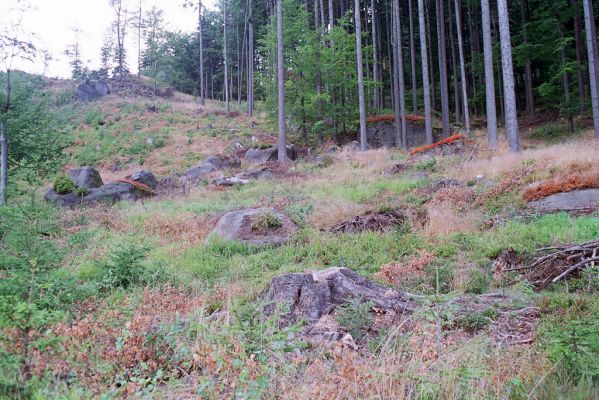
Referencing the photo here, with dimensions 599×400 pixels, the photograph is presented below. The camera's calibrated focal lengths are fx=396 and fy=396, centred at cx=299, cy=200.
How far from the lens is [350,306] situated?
A: 412 cm

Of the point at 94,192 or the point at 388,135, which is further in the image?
the point at 388,135

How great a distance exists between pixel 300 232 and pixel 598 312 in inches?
215

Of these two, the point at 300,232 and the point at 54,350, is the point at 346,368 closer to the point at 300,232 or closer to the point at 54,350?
the point at 54,350

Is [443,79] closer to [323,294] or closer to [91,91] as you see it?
[323,294]

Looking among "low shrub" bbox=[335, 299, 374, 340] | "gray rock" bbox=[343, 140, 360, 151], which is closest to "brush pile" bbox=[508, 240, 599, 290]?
"low shrub" bbox=[335, 299, 374, 340]

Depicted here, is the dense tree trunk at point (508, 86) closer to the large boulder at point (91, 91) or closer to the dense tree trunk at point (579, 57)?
the dense tree trunk at point (579, 57)

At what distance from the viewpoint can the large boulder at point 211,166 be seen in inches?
832

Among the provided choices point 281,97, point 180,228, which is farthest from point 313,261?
point 281,97

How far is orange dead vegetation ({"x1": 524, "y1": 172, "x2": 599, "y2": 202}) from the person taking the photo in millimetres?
8547

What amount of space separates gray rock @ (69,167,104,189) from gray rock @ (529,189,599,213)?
17.0 metres

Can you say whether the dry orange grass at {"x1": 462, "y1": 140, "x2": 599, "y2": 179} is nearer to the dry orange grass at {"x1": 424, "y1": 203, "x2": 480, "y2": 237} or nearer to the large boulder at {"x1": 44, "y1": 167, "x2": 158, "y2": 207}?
the dry orange grass at {"x1": 424, "y1": 203, "x2": 480, "y2": 237}

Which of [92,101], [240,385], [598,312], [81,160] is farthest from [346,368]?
[92,101]

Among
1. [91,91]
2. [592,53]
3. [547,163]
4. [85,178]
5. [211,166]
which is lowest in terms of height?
[547,163]

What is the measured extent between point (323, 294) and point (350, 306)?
53 cm
